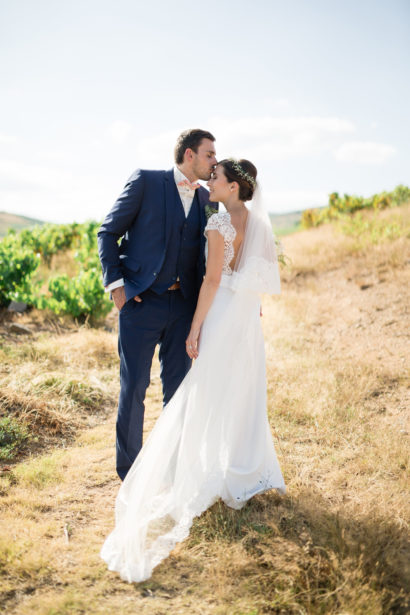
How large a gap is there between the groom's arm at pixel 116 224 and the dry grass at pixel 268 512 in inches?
65.9

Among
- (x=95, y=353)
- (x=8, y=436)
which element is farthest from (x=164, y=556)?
(x=95, y=353)

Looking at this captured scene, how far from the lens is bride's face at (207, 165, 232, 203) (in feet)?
10.6

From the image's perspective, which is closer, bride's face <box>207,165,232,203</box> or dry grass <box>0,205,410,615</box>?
dry grass <box>0,205,410,615</box>

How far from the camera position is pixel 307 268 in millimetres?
11461

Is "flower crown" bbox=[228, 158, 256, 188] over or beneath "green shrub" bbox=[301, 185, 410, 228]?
beneath

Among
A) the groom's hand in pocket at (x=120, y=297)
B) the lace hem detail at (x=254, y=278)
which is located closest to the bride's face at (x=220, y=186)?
the lace hem detail at (x=254, y=278)

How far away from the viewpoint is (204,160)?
341 cm

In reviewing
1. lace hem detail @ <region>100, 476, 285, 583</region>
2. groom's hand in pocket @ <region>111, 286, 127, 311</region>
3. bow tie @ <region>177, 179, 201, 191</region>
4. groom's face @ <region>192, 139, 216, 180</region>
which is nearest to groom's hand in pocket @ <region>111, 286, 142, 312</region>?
groom's hand in pocket @ <region>111, 286, 127, 311</region>

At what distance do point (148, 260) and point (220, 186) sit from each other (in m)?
0.71

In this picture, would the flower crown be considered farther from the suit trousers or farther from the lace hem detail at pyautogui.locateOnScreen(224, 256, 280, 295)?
the suit trousers

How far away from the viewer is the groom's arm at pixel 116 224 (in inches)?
132

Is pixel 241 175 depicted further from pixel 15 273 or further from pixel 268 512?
pixel 15 273

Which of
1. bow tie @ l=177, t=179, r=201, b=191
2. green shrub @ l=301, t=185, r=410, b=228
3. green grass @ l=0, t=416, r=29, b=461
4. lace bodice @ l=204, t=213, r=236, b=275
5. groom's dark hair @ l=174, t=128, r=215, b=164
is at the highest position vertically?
green shrub @ l=301, t=185, r=410, b=228

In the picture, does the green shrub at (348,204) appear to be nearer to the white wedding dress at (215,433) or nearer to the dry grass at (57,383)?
the dry grass at (57,383)
